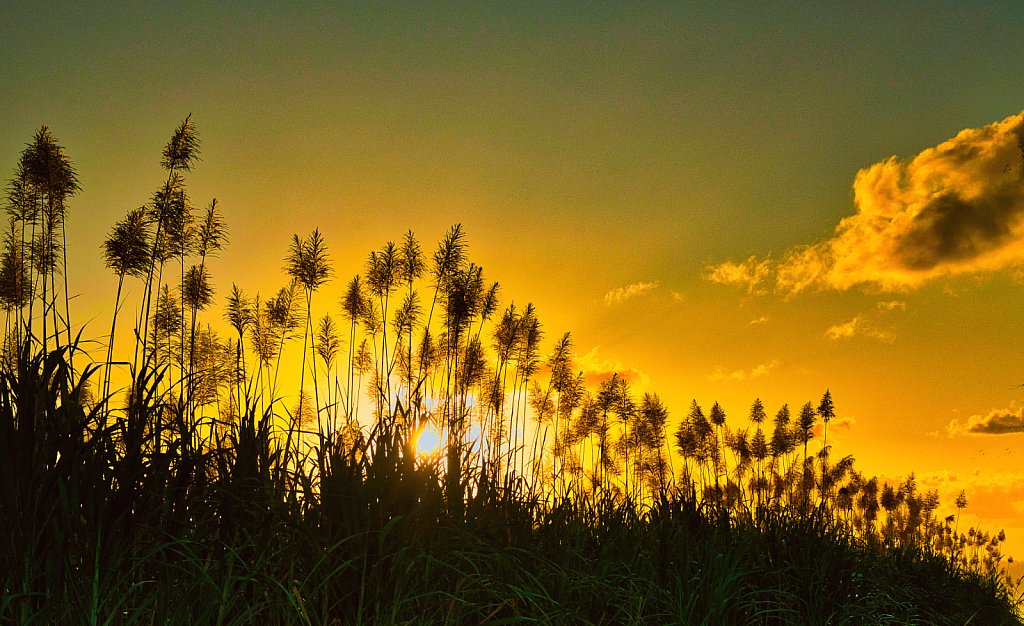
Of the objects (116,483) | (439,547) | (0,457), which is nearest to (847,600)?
(439,547)

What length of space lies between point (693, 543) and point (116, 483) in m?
3.27

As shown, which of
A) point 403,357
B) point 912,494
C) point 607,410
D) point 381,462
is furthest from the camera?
point 912,494

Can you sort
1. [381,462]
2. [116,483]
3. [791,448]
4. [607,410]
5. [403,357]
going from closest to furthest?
[116,483], [381,462], [403,357], [607,410], [791,448]

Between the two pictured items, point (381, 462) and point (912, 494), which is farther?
point (912, 494)

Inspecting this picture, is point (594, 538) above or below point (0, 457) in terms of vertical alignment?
below

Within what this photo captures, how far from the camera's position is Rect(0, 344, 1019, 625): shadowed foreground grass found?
2689 mm

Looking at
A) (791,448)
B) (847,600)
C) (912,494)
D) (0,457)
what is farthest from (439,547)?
(912,494)

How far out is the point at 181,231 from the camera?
656 centimetres

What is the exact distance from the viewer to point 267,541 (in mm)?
2973

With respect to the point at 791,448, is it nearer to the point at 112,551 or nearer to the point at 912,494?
the point at 912,494

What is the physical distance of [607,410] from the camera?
8.91 m

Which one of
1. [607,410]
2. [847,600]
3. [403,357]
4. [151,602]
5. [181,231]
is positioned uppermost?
[181,231]

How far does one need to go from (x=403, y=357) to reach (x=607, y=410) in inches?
112

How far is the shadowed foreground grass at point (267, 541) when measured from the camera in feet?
8.82
